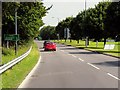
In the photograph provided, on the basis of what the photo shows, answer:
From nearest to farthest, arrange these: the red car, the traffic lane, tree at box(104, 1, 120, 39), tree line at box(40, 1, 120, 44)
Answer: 1. the traffic lane
2. tree at box(104, 1, 120, 39)
3. tree line at box(40, 1, 120, 44)
4. the red car

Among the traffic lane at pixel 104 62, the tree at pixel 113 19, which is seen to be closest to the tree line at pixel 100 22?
the tree at pixel 113 19

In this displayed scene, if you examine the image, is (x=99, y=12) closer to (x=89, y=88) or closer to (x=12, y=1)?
(x=12, y=1)

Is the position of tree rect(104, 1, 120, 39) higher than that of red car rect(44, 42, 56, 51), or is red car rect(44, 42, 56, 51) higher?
tree rect(104, 1, 120, 39)

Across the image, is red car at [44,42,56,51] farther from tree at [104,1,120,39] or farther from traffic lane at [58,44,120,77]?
traffic lane at [58,44,120,77]

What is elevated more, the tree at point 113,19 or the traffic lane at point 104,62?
the tree at point 113,19

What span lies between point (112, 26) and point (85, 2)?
82.4 ft

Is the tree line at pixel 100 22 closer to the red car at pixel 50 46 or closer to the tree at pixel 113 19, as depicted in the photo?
the tree at pixel 113 19

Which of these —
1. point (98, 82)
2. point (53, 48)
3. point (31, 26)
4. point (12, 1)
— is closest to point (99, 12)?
point (53, 48)

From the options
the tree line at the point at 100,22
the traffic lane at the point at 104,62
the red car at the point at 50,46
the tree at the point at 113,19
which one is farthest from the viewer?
the red car at the point at 50,46

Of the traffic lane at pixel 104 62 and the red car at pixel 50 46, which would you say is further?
the red car at pixel 50 46

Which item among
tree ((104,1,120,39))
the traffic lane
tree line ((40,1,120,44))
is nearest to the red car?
tree line ((40,1,120,44))

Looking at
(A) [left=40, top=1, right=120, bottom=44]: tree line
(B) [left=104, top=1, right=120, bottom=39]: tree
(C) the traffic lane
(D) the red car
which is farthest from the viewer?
(D) the red car

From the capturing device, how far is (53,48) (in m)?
56.2

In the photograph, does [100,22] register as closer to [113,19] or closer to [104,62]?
[113,19]
